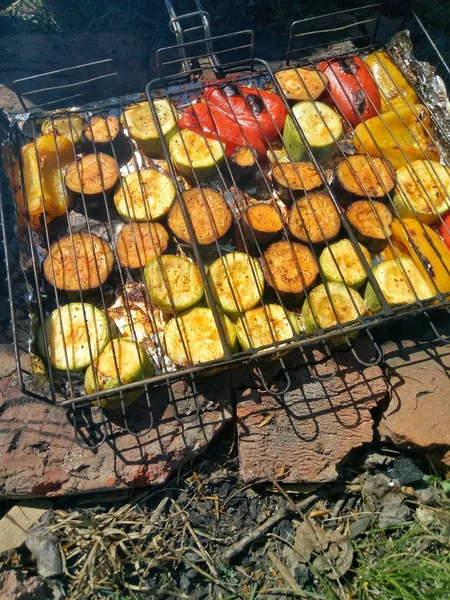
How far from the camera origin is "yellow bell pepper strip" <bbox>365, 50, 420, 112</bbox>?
4.10 metres

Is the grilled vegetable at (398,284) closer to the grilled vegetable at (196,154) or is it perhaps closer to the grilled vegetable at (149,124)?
the grilled vegetable at (196,154)

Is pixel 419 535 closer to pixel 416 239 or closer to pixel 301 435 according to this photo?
pixel 301 435

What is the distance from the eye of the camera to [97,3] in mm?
5734

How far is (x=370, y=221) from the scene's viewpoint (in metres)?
3.48

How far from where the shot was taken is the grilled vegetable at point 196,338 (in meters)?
3.00

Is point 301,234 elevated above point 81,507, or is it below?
above

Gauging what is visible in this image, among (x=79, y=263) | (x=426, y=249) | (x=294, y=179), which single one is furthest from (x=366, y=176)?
(x=79, y=263)

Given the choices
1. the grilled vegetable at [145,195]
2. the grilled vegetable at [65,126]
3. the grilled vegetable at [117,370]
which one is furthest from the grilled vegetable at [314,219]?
the grilled vegetable at [65,126]

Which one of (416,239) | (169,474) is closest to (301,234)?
(416,239)

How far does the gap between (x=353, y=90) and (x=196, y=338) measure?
2534 millimetres

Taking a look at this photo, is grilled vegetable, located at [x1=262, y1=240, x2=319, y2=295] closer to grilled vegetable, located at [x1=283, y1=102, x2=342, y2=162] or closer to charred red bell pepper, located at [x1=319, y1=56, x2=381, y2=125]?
grilled vegetable, located at [x1=283, y1=102, x2=342, y2=162]

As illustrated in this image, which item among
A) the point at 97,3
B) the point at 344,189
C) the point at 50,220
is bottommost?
the point at 344,189

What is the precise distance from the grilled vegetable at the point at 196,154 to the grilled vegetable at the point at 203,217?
256mm

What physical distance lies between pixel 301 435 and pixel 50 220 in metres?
2.35
